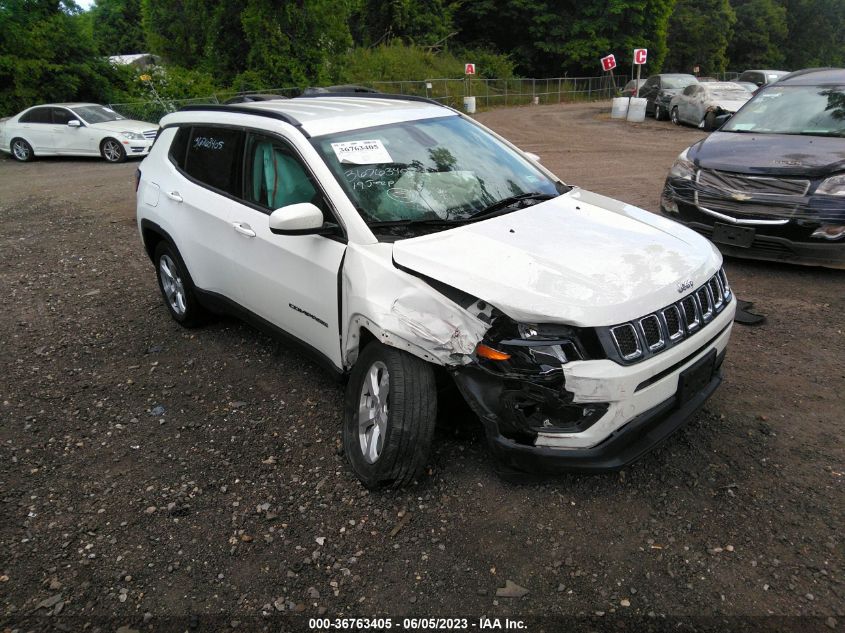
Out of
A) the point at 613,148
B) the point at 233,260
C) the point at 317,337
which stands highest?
the point at 233,260

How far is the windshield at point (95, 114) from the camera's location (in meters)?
15.4

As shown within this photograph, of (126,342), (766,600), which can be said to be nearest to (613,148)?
(126,342)

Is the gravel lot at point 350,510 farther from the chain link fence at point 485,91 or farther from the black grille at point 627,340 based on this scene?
the chain link fence at point 485,91

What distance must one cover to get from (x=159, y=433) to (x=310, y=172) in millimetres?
1825

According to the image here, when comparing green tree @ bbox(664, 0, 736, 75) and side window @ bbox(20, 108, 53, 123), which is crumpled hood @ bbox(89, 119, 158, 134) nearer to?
side window @ bbox(20, 108, 53, 123)

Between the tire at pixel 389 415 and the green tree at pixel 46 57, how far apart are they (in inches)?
836

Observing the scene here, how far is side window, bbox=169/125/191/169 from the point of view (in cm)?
459

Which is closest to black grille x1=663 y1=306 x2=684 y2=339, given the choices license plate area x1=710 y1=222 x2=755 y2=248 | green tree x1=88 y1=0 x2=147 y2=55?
license plate area x1=710 y1=222 x2=755 y2=248

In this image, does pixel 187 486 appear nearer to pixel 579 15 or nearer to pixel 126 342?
pixel 126 342

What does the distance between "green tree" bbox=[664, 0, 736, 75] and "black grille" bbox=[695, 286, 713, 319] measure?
56.8 metres

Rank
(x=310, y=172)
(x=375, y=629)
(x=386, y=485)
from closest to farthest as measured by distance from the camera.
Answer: (x=375, y=629) → (x=386, y=485) → (x=310, y=172)

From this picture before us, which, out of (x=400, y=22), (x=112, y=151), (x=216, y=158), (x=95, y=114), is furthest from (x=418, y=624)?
(x=400, y=22)

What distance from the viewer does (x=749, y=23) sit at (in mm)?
58031

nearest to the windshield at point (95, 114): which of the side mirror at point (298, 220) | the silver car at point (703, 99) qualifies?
the side mirror at point (298, 220)
